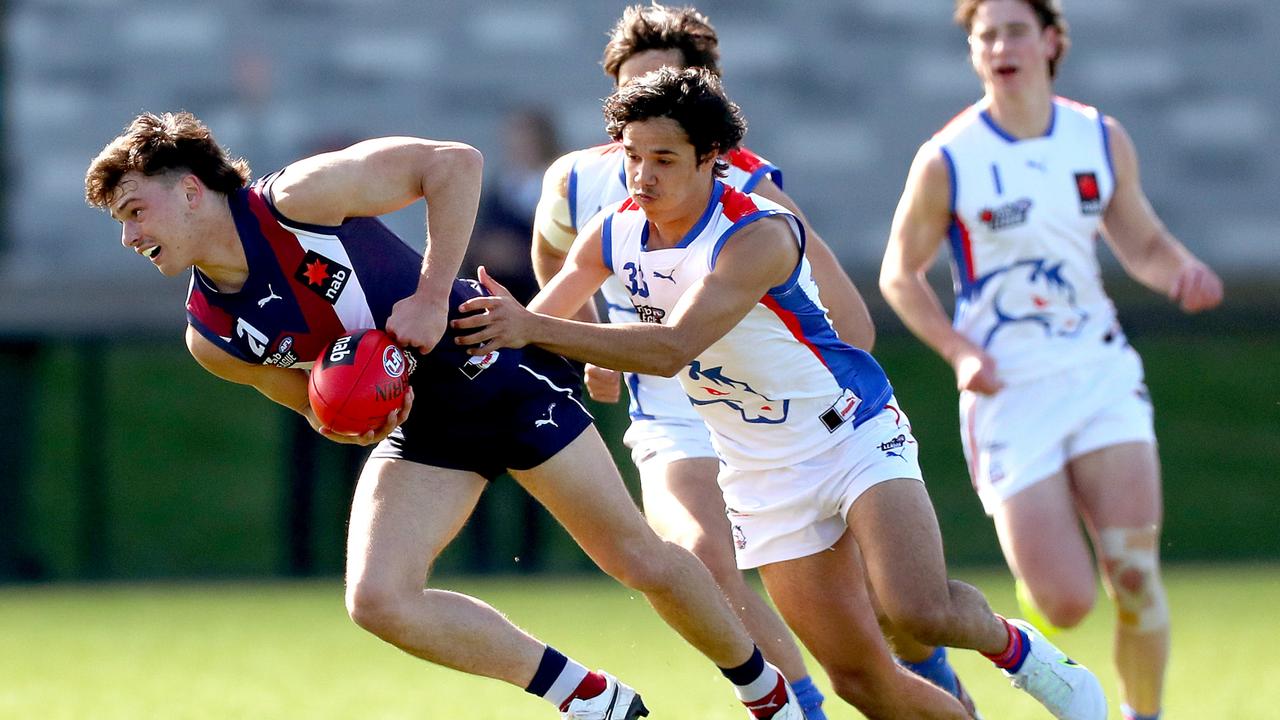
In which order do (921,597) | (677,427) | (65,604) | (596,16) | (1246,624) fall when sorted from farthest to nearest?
1. (596,16)
2. (65,604)
3. (1246,624)
4. (677,427)
5. (921,597)

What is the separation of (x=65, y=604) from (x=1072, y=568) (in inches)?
273

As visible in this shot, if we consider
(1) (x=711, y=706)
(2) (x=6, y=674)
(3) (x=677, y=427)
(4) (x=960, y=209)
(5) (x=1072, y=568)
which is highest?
(4) (x=960, y=209)

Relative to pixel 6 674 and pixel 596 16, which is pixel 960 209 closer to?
pixel 6 674

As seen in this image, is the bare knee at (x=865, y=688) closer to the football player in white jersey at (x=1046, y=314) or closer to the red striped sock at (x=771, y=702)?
the red striped sock at (x=771, y=702)

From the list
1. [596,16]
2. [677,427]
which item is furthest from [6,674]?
[596,16]

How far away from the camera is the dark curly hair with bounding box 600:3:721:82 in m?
5.79

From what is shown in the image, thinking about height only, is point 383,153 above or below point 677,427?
above

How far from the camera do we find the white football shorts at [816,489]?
4945mm

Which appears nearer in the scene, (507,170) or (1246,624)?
(1246,624)

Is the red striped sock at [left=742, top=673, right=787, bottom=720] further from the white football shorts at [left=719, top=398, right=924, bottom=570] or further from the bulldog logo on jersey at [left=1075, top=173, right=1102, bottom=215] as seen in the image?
the bulldog logo on jersey at [left=1075, top=173, right=1102, bottom=215]

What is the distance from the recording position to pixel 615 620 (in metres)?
9.60

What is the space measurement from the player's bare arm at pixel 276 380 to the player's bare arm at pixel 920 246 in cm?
192

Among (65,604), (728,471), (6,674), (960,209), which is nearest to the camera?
(728,471)

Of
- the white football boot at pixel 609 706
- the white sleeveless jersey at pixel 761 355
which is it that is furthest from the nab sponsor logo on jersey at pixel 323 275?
the white football boot at pixel 609 706
